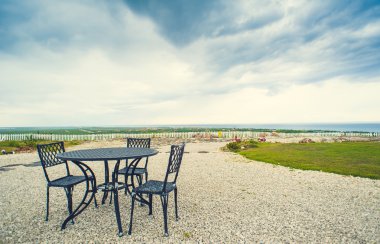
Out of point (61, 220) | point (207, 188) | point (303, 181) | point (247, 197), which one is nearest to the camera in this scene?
point (61, 220)

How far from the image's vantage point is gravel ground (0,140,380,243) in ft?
10.7

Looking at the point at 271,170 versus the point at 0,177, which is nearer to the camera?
the point at 0,177

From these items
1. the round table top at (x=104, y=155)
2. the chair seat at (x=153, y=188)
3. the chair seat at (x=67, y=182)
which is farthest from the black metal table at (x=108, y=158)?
the chair seat at (x=153, y=188)

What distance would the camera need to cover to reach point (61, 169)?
8.36 m

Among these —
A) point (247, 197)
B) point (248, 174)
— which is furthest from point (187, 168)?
point (247, 197)

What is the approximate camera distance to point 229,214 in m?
4.00

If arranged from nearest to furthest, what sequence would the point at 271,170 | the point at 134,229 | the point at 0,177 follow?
the point at 134,229 → the point at 0,177 → the point at 271,170

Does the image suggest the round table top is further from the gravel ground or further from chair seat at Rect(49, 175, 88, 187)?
the gravel ground

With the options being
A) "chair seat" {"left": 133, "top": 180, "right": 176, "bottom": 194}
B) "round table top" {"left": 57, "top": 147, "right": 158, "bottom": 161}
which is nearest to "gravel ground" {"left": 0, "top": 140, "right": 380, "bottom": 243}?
"chair seat" {"left": 133, "top": 180, "right": 176, "bottom": 194}

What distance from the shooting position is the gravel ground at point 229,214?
325 centimetres

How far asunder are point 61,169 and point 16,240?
569cm

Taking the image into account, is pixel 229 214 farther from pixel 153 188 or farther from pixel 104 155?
pixel 104 155

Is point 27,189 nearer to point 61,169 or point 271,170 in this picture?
point 61,169

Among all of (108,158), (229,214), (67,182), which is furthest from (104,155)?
(229,214)
